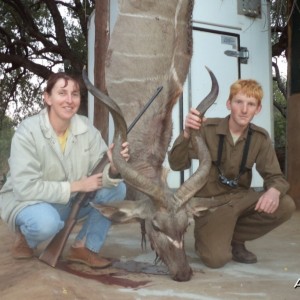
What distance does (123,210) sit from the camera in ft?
12.6

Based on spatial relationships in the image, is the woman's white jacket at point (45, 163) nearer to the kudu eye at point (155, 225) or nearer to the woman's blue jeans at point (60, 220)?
the woman's blue jeans at point (60, 220)

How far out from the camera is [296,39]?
7.67 meters

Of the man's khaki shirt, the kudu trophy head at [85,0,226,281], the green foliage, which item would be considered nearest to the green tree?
the green foliage

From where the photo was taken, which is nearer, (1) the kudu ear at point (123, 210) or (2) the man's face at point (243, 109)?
(1) the kudu ear at point (123, 210)

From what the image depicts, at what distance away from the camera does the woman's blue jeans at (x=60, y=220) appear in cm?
366

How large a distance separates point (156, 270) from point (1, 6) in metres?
10.1

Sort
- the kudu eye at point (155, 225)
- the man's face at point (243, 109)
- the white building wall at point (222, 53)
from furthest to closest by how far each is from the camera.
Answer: the white building wall at point (222, 53), the man's face at point (243, 109), the kudu eye at point (155, 225)

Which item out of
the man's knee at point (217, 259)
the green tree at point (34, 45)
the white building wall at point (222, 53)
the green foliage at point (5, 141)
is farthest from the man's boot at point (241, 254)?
the green foliage at point (5, 141)

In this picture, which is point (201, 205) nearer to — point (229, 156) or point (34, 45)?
point (229, 156)

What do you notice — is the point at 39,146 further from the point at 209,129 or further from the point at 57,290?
the point at 209,129

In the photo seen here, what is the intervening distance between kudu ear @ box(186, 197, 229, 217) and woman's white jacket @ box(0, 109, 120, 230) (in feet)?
1.81

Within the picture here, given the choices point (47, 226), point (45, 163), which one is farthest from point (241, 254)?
point (45, 163)

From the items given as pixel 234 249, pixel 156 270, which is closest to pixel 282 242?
pixel 234 249

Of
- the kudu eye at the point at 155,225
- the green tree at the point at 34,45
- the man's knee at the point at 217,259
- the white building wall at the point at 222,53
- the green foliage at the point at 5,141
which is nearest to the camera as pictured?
the kudu eye at the point at 155,225
